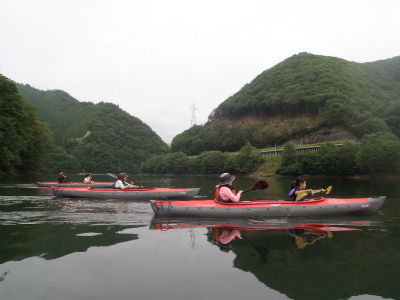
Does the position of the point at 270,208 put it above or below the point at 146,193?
below

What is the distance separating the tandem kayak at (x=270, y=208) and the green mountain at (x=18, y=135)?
38.0 m

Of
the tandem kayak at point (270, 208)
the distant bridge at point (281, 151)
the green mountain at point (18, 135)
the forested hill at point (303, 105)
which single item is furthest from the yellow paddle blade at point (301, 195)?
the forested hill at point (303, 105)

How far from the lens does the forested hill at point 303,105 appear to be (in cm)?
8788

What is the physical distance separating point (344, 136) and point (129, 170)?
78.8 metres

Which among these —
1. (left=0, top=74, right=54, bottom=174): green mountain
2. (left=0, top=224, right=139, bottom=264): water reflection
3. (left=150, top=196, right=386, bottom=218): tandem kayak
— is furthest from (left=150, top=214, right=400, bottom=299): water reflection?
(left=0, top=74, right=54, bottom=174): green mountain

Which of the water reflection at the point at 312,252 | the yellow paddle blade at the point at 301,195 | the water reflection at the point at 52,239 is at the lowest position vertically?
the water reflection at the point at 312,252

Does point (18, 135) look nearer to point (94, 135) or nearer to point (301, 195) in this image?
point (301, 195)

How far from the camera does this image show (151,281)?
573cm

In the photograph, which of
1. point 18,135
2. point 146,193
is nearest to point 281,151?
point 18,135

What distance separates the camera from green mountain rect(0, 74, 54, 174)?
138 feet

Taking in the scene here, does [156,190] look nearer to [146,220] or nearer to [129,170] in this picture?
[146,220]

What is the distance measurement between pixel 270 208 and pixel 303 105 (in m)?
105

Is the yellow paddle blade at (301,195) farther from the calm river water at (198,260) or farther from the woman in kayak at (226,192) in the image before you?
the woman in kayak at (226,192)

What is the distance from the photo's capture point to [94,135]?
398 feet
